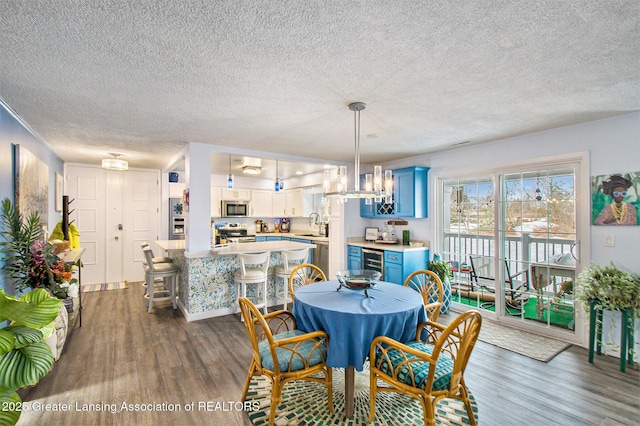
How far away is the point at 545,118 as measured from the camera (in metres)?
3.19

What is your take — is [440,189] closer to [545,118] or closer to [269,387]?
[545,118]

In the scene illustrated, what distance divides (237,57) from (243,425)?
2.39 m

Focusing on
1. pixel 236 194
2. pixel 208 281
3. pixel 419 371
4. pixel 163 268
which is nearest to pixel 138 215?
pixel 236 194

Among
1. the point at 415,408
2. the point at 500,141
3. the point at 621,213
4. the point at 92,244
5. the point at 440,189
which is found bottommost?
the point at 415,408

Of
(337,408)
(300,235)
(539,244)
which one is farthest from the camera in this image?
(300,235)

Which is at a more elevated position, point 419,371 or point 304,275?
point 304,275

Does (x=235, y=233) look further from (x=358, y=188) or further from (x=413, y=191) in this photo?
(x=358, y=188)

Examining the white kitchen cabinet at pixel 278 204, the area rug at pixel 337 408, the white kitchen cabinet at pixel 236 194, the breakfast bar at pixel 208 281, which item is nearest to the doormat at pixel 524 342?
the area rug at pixel 337 408

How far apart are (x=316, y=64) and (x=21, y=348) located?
240 centimetres

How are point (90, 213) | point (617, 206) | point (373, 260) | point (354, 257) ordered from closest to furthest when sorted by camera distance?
point (617, 206), point (373, 260), point (354, 257), point (90, 213)

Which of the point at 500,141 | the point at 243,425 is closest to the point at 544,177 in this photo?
the point at 500,141

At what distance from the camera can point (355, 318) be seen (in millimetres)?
2123

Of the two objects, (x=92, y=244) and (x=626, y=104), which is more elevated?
(x=626, y=104)

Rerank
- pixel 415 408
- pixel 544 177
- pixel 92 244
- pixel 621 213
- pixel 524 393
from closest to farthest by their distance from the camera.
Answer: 1. pixel 415 408
2. pixel 524 393
3. pixel 621 213
4. pixel 544 177
5. pixel 92 244
